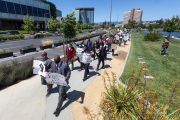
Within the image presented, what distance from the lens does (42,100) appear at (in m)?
6.17

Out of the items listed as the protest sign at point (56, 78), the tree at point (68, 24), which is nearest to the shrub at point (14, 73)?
the protest sign at point (56, 78)

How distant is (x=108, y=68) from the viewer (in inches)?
415

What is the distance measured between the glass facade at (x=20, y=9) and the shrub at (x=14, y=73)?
157 feet

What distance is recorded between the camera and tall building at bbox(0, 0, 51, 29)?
49.4 m

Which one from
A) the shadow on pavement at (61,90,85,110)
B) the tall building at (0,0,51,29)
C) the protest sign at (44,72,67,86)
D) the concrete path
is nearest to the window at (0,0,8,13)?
the tall building at (0,0,51,29)

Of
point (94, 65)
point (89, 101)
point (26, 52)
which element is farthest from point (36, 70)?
point (26, 52)

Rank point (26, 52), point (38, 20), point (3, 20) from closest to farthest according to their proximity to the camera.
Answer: point (26, 52)
point (3, 20)
point (38, 20)

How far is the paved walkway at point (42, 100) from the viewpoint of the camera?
5223mm

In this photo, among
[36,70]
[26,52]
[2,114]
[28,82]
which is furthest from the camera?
[26,52]

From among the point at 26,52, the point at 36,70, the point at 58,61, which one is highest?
the point at 58,61

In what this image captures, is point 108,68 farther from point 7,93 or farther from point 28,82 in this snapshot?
point 7,93

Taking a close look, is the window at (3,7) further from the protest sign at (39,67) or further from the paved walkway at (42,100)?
the protest sign at (39,67)

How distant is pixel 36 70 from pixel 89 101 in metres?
2.66

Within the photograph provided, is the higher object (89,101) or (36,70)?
(36,70)
